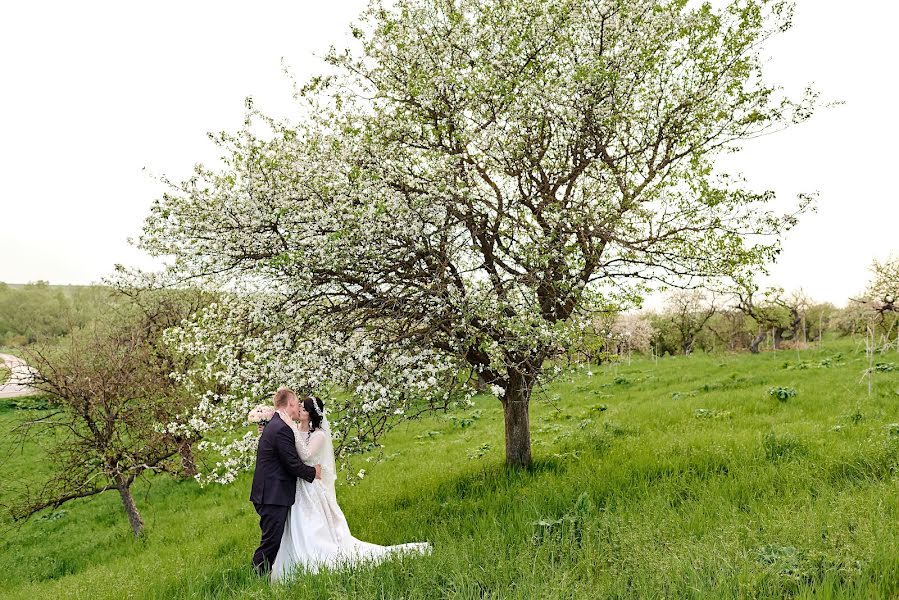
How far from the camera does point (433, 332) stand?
9578mm

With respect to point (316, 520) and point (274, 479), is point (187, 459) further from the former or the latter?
point (316, 520)

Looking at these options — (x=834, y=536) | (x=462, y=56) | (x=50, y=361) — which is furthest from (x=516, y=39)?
(x=50, y=361)

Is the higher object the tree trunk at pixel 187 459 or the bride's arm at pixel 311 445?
the bride's arm at pixel 311 445

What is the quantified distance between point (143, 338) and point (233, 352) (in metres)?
10.7

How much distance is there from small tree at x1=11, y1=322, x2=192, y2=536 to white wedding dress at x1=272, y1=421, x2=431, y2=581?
301 inches

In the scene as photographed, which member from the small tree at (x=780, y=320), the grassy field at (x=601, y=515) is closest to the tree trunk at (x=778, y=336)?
the small tree at (x=780, y=320)

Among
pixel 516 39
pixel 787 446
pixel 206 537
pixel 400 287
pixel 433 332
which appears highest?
pixel 516 39

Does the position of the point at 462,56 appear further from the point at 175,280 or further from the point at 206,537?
the point at 206,537

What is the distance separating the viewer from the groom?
820cm

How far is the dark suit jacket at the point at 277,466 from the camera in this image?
8188 mm

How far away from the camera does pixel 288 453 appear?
8.18 m

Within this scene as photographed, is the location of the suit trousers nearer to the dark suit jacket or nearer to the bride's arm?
the dark suit jacket

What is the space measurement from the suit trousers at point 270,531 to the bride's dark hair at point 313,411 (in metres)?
1.26

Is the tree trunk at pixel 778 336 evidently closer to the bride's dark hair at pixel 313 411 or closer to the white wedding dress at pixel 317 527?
the white wedding dress at pixel 317 527
